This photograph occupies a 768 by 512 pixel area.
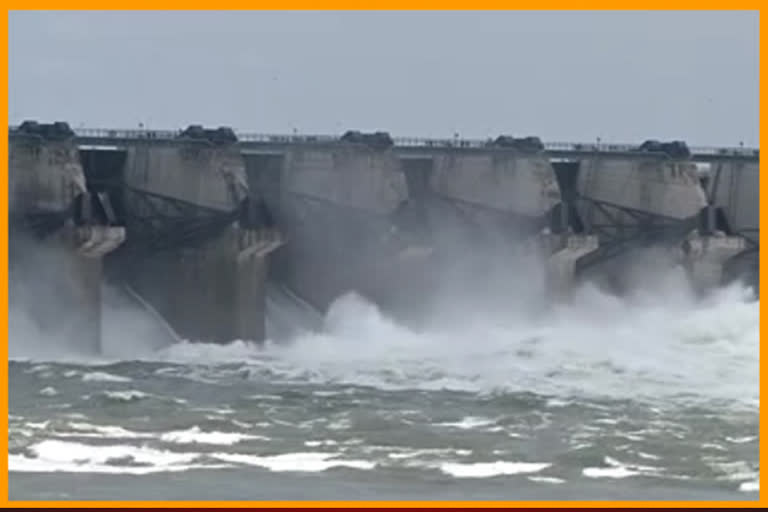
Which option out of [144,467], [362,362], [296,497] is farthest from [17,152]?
[296,497]

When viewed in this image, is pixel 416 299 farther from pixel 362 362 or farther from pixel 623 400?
pixel 623 400

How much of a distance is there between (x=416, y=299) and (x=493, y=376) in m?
4.62

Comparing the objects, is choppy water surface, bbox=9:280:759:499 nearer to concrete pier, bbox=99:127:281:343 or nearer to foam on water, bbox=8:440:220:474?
foam on water, bbox=8:440:220:474

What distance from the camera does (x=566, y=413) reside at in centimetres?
1909

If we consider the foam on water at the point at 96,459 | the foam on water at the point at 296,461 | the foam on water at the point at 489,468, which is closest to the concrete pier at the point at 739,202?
the foam on water at the point at 489,468

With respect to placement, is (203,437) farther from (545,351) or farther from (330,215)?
(330,215)

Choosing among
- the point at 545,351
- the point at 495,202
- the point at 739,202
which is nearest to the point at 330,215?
the point at 495,202

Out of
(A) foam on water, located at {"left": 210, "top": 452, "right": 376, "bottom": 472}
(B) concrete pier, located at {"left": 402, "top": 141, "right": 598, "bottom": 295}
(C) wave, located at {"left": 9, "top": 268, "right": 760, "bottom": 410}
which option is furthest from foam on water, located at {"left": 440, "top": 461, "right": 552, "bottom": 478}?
(B) concrete pier, located at {"left": 402, "top": 141, "right": 598, "bottom": 295}

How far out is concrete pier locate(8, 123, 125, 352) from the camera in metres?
23.6

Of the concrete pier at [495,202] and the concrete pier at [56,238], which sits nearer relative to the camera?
the concrete pier at [56,238]

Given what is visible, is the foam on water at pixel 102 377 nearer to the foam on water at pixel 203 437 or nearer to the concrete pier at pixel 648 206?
the foam on water at pixel 203 437

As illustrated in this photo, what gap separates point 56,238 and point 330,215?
176 inches

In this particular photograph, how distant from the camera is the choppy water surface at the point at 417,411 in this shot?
1384 cm

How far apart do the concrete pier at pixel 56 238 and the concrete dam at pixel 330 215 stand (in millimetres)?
26
